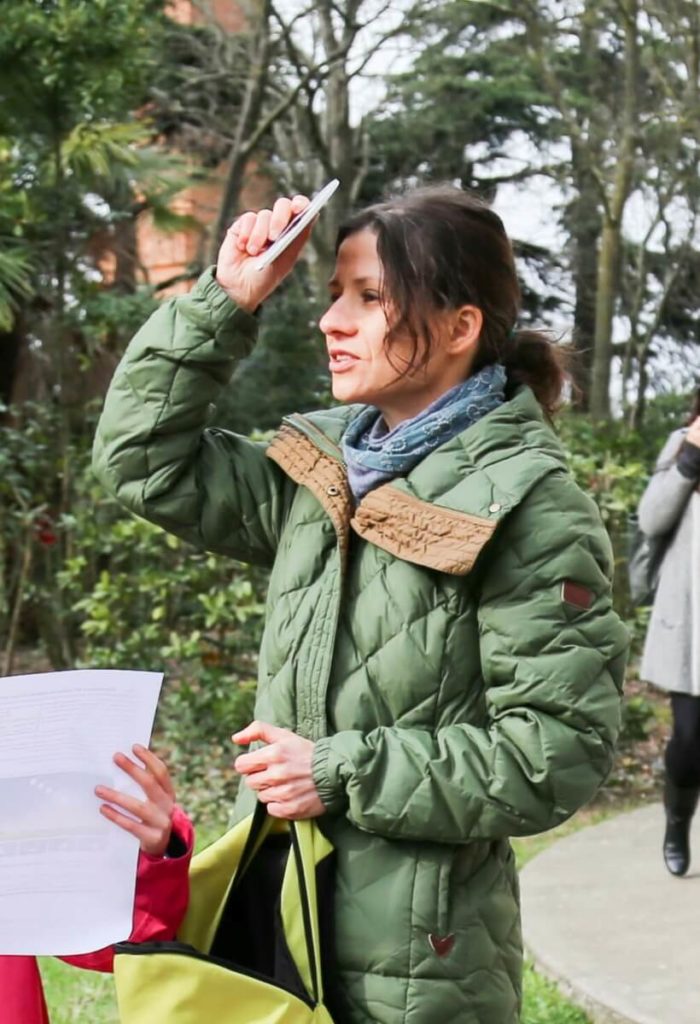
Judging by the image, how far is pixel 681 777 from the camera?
4504mm

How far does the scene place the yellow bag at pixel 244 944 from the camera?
1.59 meters

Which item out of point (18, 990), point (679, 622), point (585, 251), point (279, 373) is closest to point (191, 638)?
point (679, 622)

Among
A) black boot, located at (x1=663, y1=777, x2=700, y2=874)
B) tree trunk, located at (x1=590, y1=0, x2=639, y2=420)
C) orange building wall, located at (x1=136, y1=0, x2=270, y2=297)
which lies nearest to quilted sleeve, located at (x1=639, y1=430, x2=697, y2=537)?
black boot, located at (x1=663, y1=777, x2=700, y2=874)

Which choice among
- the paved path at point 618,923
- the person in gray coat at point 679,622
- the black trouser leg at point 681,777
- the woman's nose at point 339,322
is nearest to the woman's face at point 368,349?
the woman's nose at point 339,322

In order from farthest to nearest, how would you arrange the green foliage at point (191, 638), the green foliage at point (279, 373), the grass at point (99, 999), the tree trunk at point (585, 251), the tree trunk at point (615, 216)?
the tree trunk at point (585, 251) → the tree trunk at point (615, 216) → the green foliage at point (279, 373) → the green foliage at point (191, 638) → the grass at point (99, 999)

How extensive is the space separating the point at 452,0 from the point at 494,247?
9221 millimetres

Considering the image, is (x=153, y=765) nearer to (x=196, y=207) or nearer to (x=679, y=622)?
(x=679, y=622)

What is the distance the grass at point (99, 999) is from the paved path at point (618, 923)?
0.05 metres

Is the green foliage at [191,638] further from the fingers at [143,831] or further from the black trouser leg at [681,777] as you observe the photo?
the fingers at [143,831]

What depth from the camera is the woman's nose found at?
6.18 feet

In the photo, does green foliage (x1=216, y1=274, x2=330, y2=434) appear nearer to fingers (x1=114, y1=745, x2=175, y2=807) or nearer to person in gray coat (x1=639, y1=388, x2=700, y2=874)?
person in gray coat (x1=639, y1=388, x2=700, y2=874)

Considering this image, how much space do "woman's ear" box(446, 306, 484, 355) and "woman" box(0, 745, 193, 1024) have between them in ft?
2.47

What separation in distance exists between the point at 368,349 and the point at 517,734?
61cm

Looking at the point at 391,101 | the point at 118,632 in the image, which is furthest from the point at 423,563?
the point at 391,101
